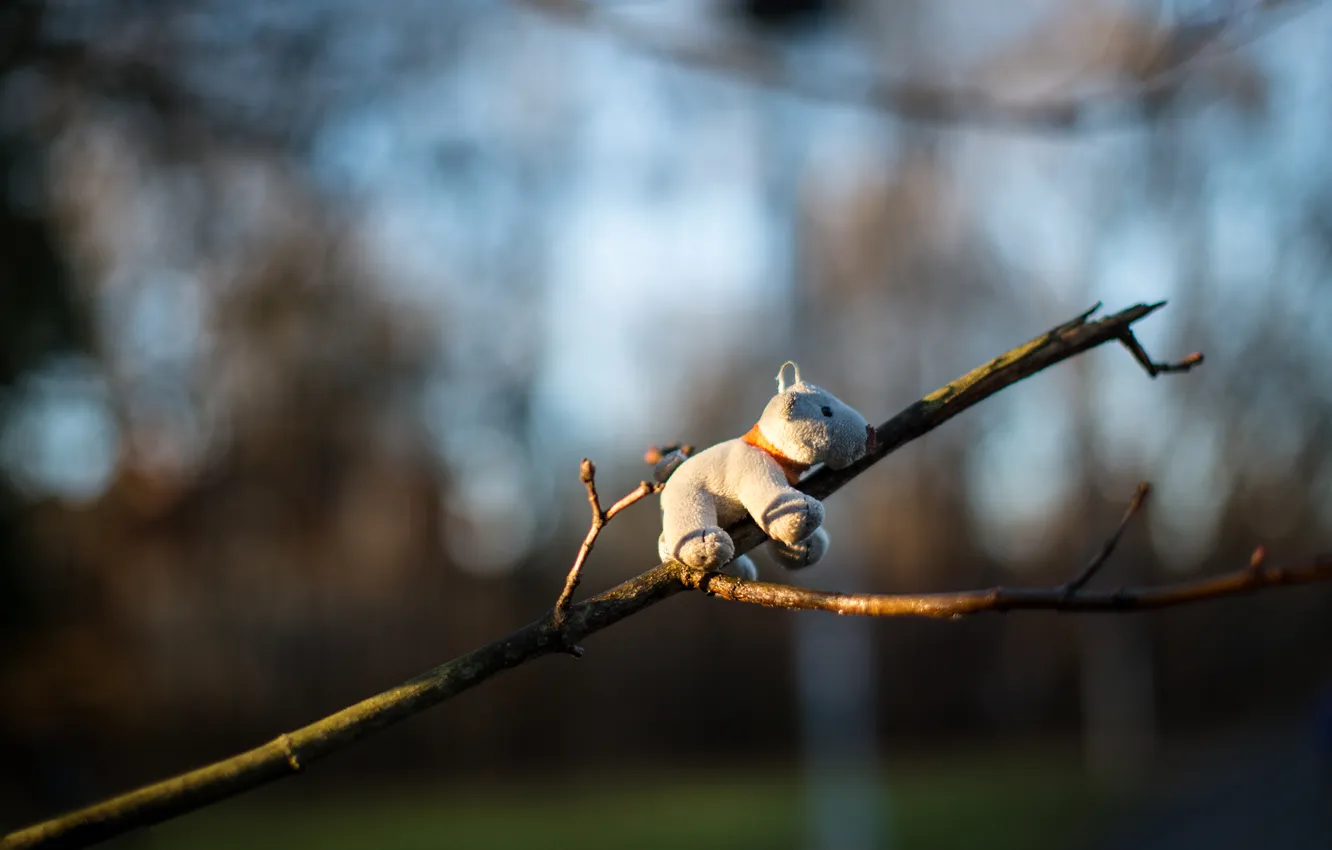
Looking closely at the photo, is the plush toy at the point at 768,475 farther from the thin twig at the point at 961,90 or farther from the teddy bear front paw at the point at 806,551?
the thin twig at the point at 961,90

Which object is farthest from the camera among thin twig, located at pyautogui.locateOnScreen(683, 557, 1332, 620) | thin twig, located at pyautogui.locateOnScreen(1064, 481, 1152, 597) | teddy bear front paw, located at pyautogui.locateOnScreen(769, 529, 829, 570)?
teddy bear front paw, located at pyautogui.locateOnScreen(769, 529, 829, 570)

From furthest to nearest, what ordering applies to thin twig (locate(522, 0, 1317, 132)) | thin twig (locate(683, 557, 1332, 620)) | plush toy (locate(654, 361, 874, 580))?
thin twig (locate(522, 0, 1317, 132)) < plush toy (locate(654, 361, 874, 580)) < thin twig (locate(683, 557, 1332, 620))

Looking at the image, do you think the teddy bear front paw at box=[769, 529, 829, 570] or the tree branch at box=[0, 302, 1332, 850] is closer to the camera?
A: the tree branch at box=[0, 302, 1332, 850]

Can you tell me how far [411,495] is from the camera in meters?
10.0

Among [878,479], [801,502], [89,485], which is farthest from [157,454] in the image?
[801,502]

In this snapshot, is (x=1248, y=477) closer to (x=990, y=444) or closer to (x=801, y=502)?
(x=990, y=444)

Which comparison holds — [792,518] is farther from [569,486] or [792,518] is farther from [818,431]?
[569,486]

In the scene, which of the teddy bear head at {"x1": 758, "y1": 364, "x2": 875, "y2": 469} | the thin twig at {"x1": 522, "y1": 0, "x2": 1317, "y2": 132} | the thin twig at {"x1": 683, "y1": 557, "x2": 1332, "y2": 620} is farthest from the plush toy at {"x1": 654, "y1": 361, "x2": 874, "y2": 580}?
the thin twig at {"x1": 522, "y1": 0, "x2": 1317, "y2": 132}

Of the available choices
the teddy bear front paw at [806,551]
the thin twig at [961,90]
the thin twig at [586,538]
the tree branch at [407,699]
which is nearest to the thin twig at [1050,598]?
the tree branch at [407,699]

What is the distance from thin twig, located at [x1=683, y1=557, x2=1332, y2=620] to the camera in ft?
1.50

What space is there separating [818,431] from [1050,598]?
251mm

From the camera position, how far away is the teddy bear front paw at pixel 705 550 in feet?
2.18

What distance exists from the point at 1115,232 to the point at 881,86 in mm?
8999

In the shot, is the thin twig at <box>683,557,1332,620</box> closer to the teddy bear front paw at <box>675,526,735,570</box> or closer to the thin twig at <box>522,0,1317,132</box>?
the teddy bear front paw at <box>675,526,735,570</box>
